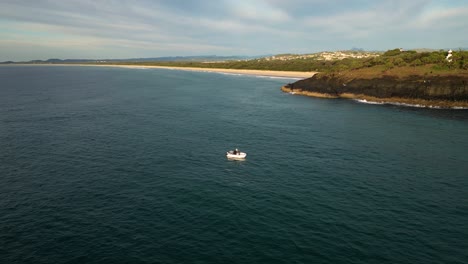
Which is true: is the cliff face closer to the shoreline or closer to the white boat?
the shoreline

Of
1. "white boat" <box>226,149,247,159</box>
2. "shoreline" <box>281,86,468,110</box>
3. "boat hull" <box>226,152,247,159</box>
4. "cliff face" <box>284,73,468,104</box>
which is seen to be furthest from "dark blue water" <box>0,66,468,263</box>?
"cliff face" <box>284,73,468,104</box>

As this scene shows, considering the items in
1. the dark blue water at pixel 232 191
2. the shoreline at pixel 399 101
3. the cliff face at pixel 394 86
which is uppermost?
the cliff face at pixel 394 86

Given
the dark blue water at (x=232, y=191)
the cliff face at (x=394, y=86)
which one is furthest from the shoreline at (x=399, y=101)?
the dark blue water at (x=232, y=191)

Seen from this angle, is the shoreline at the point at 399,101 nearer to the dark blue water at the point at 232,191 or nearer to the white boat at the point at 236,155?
the dark blue water at the point at 232,191

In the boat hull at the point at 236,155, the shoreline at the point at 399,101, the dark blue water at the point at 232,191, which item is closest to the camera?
the dark blue water at the point at 232,191

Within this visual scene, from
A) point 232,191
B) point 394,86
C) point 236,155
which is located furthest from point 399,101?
point 232,191

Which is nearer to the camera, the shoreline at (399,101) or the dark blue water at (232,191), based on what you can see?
the dark blue water at (232,191)

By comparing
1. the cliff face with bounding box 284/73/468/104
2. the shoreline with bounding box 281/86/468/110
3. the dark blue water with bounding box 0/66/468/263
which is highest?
the cliff face with bounding box 284/73/468/104
